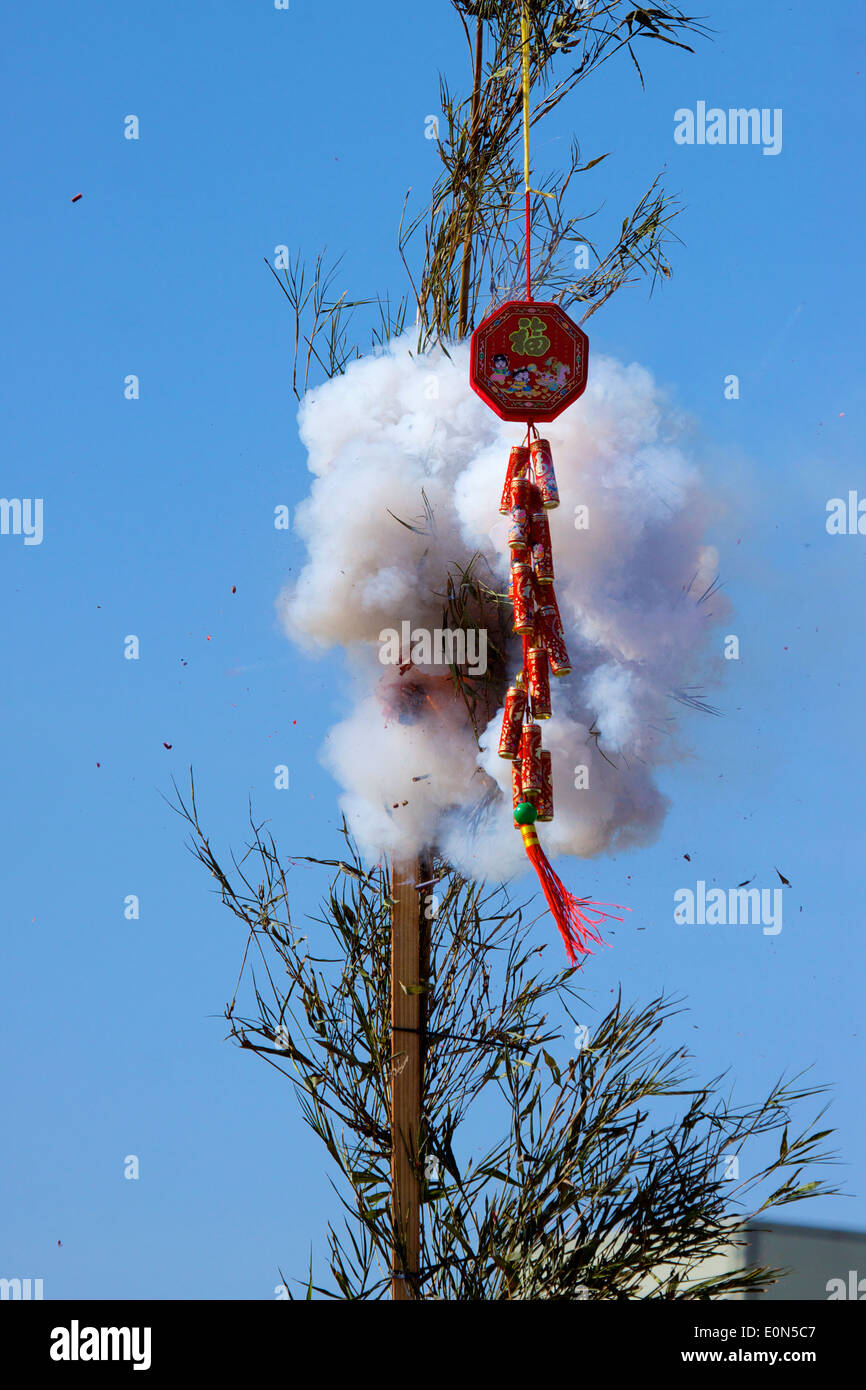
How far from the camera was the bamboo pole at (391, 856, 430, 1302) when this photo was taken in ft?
19.1

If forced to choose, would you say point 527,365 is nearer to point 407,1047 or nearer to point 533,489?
point 533,489

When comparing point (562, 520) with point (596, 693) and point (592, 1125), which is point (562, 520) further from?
point (592, 1125)

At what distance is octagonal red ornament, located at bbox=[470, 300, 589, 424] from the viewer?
17.1ft

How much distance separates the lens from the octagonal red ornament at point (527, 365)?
522 centimetres

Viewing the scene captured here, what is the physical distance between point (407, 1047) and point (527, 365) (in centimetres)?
224

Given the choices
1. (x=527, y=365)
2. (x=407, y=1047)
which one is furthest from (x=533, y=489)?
(x=407, y=1047)

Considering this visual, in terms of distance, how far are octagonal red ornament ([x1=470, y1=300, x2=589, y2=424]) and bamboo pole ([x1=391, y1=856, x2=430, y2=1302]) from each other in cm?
158

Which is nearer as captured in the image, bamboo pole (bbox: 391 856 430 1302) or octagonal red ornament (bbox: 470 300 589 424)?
octagonal red ornament (bbox: 470 300 589 424)

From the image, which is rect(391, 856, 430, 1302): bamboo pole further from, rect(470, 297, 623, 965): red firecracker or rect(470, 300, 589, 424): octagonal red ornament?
rect(470, 300, 589, 424): octagonal red ornament

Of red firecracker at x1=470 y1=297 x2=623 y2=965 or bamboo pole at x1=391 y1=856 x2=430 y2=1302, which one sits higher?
red firecracker at x1=470 y1=297 x2=623 y2=965

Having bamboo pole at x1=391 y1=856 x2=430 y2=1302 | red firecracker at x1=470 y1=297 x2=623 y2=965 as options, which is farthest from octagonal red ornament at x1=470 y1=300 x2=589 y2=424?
bamboo pole at x1=391 y1=856 x2=430 y2=1302

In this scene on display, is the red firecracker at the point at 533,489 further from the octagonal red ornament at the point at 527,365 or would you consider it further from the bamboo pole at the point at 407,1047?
the bamboo pole at the point at 407,1047

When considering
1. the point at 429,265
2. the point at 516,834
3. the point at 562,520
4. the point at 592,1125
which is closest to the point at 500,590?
the point at 562,520

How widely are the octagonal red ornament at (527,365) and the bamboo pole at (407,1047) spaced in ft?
5.17
